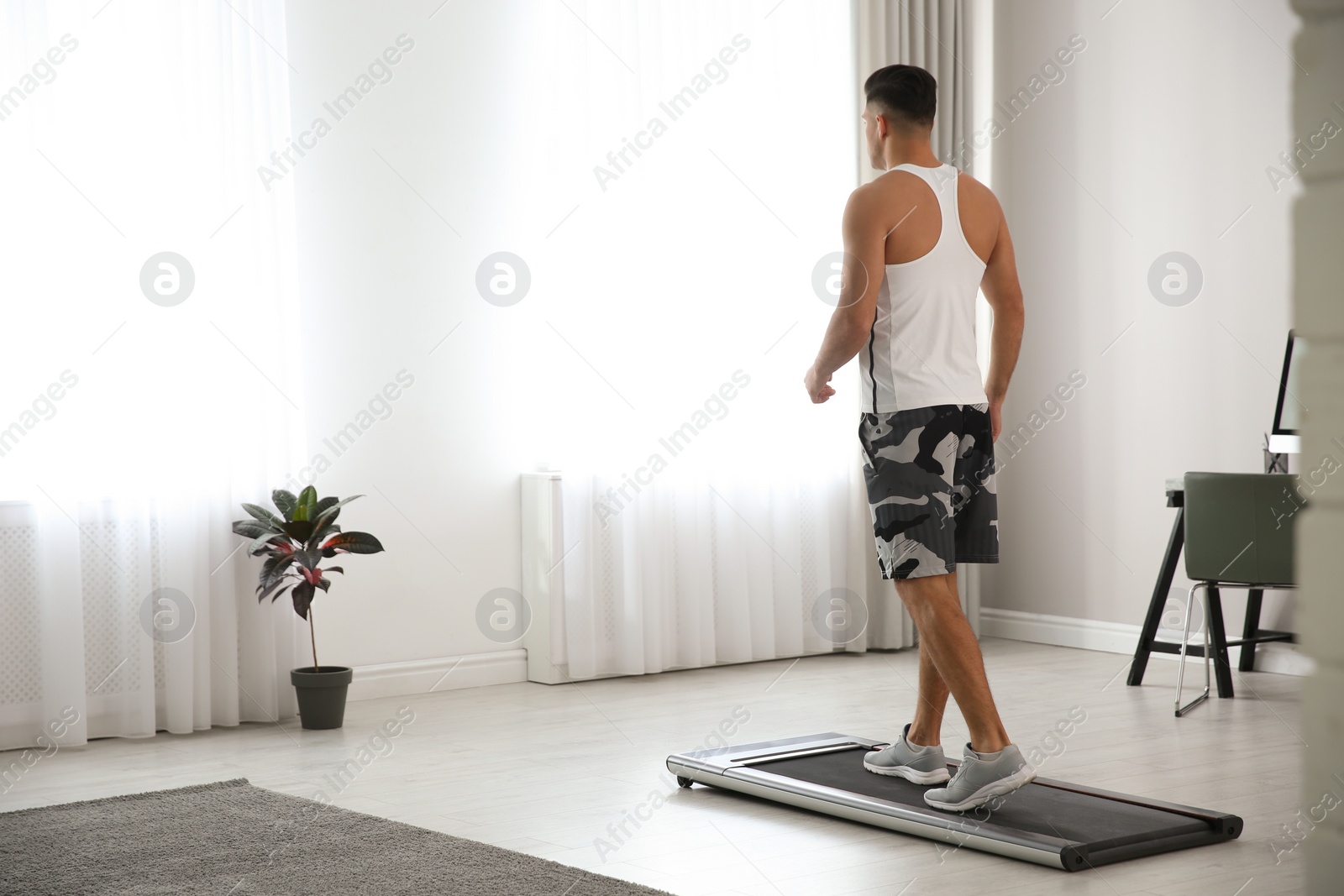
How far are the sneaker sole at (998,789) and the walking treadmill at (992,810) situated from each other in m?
0.03

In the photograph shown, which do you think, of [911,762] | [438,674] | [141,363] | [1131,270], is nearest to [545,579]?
[438,674]

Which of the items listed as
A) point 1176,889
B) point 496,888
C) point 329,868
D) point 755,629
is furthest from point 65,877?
point 755,629

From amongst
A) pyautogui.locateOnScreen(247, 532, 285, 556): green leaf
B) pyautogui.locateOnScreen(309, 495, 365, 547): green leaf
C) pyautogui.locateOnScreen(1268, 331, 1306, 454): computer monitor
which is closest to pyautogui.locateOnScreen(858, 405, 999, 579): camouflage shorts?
pyautogui.locateOnScreen(309, 495, 365, 547): green leaf

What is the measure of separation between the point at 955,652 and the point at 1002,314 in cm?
79

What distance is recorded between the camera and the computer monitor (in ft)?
15.3

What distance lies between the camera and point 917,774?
312 cm

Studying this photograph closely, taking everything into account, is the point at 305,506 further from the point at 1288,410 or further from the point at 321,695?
the point at 1288,410

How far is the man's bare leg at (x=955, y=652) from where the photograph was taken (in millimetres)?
2801

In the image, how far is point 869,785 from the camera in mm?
3102

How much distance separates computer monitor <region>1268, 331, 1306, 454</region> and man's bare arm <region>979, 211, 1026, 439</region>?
1927 mm

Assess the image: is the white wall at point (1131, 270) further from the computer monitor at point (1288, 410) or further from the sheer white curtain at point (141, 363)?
the sheer white curtain at point (141, 363)

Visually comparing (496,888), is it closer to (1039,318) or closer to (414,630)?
(414,630)

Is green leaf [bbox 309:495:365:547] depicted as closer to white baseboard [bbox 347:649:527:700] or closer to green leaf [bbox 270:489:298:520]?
green leaf [bbox 270:489:298:520]

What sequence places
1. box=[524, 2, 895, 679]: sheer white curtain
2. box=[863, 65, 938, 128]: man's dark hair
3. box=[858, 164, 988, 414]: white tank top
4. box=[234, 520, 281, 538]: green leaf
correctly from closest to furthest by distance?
box=[858, 164, 988, 414]: white tank top, box=[863, 65, 938, 128]: man's dark hair, box=[234, 520, 281, 538]: green leaf, box=[524, 2, 895, 679]: sheer white curtain
